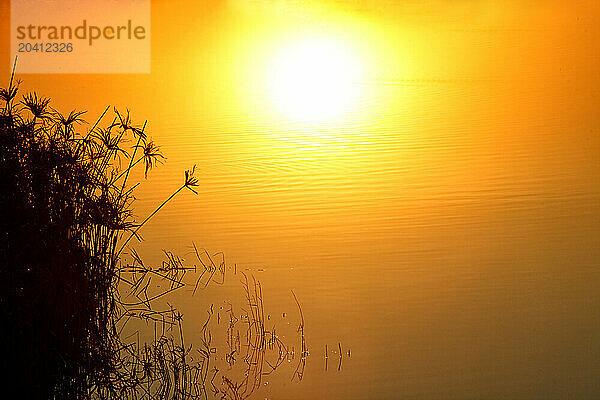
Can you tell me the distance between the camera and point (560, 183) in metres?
3.59

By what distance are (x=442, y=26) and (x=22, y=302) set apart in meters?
1.86

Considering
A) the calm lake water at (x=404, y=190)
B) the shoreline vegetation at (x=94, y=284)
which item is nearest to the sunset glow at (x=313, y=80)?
the calm lake water at (x=404, y=190)

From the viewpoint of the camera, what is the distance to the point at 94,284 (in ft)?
10.6
